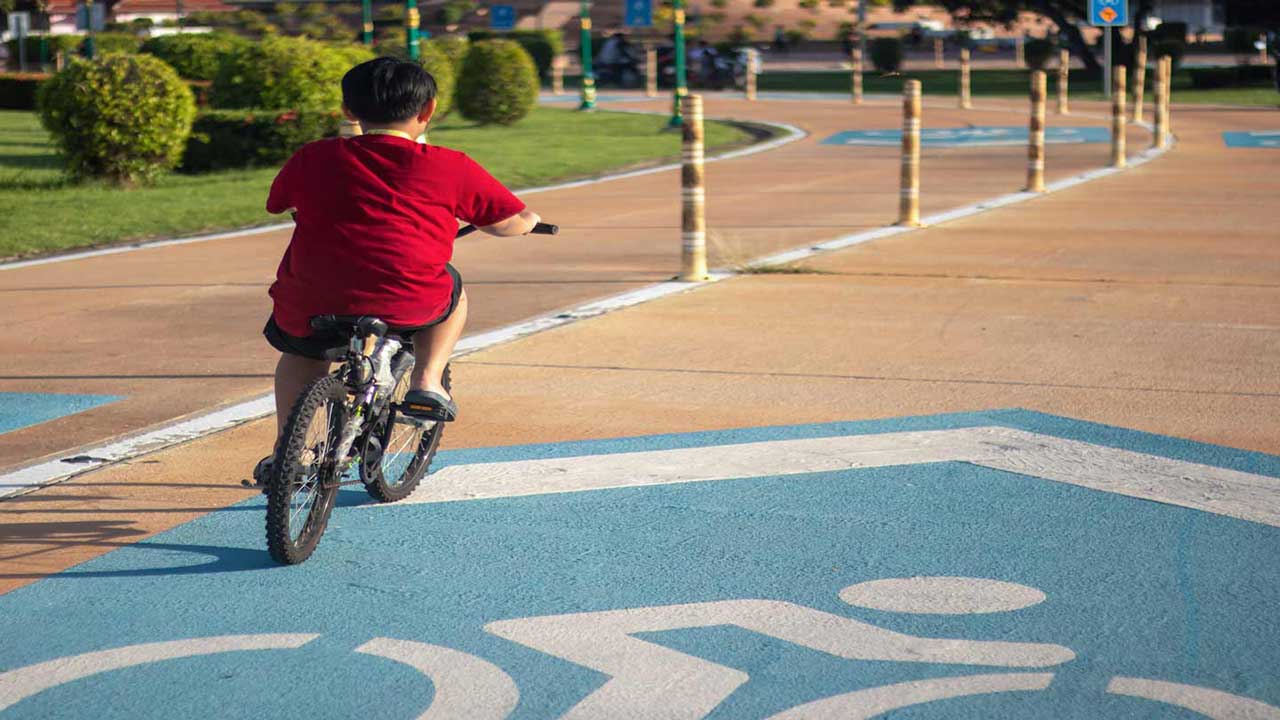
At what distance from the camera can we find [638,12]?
152 feet

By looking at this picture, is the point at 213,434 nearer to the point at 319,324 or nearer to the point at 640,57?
the point at 319,324

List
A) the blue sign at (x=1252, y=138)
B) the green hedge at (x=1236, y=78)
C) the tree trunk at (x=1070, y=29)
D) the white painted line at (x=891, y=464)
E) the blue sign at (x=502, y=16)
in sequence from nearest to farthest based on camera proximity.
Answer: the white painted line at (x=891, y=464) → the blue sign at (x=1252, y=138) → the green hedge at (x=1236, y=78) → the tree trunk at (x=1070, y=29) → the blue sign at (x=502, y=16)

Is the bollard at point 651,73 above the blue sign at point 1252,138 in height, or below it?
above

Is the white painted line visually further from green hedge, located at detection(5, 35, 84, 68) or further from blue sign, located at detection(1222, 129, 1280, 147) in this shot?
green hedge, located at detection(5, 35, 84, 68)

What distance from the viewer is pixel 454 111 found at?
3647 centimetres

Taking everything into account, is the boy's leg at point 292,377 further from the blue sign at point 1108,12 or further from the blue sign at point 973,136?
the blue sign at point 973,136

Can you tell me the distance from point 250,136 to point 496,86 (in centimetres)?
906

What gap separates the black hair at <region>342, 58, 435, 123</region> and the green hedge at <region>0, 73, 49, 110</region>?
107 ft

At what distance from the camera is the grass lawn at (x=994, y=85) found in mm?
39219

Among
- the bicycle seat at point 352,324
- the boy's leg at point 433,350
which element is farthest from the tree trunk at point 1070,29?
the bicycle seat at point 352,324

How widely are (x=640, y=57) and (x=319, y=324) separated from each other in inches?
1873

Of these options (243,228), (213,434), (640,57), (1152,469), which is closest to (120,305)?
(213,434)

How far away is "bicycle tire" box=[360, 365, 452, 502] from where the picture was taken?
5402 millimetres

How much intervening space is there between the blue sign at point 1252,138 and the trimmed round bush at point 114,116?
15.1m
